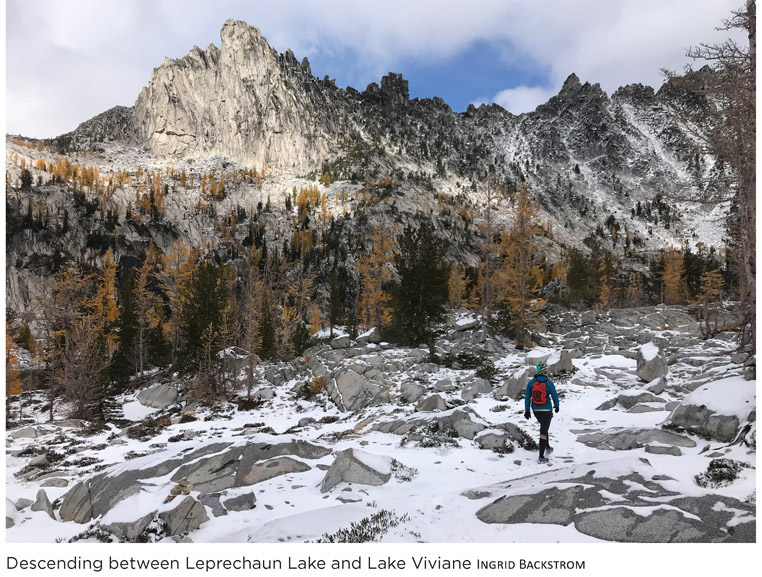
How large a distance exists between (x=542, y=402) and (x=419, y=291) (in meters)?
17.3

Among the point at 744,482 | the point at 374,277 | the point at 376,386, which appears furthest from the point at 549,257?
the point at 744,482

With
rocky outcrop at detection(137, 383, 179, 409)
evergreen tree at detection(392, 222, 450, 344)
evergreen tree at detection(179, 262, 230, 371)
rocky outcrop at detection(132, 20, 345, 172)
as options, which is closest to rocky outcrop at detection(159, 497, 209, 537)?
evergreen tree at detection(179, 262, 230, 371)

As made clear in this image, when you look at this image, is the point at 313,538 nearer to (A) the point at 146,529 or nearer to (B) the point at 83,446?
(A) the point at 146,529

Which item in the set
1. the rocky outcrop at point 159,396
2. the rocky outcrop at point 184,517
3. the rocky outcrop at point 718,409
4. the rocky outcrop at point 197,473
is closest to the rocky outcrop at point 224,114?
the rocky outcrop at point 159,396

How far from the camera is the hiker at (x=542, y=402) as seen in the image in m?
Result: 9.26

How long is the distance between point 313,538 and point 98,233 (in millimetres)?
134021

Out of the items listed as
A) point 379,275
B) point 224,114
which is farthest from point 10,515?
point 224,114

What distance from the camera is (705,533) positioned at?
4902 mm

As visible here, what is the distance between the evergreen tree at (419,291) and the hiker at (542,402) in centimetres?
1661

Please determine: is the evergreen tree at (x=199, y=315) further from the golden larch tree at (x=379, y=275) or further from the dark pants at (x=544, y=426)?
the dark pants at (x=544, y=426)

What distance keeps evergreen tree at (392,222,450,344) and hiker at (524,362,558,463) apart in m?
16.6

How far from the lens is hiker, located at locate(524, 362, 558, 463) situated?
30.4ft

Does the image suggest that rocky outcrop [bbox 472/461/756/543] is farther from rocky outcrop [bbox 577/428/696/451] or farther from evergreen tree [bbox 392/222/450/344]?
evergreen tree [bbox 392/222/450/344]

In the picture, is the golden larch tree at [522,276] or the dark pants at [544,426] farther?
the golden larch tree at [522,276]
